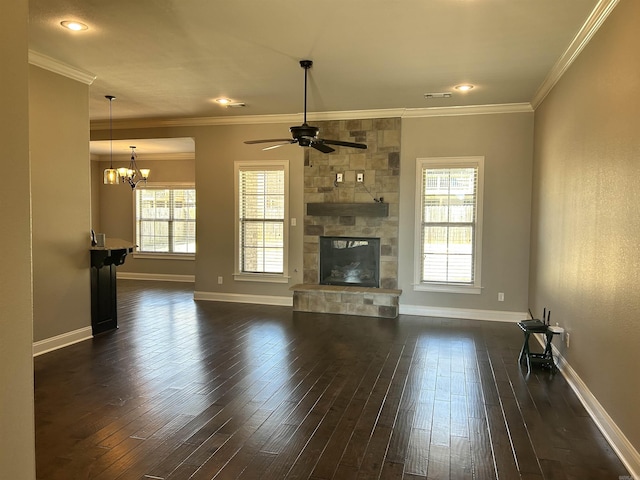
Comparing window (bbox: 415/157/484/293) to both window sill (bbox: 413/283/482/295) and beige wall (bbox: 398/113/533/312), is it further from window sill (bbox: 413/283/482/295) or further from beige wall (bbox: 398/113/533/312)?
beige wall (bbox: 398/113/533/312)

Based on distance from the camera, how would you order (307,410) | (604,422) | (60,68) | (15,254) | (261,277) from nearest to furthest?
1. (15,254)
2. (604,422)
3. (307,410)
4. (60,68)
5. (261,277)

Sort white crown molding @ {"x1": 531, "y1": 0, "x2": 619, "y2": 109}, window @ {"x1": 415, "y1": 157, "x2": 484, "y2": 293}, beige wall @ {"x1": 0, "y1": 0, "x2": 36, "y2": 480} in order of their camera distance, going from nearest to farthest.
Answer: beige wall @ {"x1": 0, "y1": 0, "x2": 36, "y2": 480} < white crown molding @ {"x1": 531, "y1": 0, "x2": 619, "y2": 109} < window @ {"x1": 415, "y1": 157, "x2": 484, "y2": 293}

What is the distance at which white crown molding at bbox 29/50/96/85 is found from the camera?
13.8 ft

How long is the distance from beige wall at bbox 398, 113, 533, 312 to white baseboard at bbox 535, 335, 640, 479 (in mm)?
2155

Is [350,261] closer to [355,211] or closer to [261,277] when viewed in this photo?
[355,211]

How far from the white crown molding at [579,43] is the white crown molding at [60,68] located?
4.65m

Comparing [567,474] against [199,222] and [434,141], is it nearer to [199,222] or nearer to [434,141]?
[434,141]

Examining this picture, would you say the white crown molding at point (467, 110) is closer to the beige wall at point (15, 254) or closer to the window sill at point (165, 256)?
the beige wall at point (15, 254)

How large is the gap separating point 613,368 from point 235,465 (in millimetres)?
2342

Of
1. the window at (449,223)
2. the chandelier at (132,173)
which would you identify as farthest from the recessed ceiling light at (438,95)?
the chandelier at (132,173)

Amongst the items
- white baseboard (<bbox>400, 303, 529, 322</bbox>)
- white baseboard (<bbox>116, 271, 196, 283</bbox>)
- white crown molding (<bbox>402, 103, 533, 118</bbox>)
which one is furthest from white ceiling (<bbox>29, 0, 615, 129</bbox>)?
white baseboard (<bbox>116, 271, 196, 283</bbox>)

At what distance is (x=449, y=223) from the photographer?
624 cm

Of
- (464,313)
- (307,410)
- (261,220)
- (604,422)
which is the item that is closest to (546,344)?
(604,422)

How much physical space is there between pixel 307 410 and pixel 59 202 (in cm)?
336
